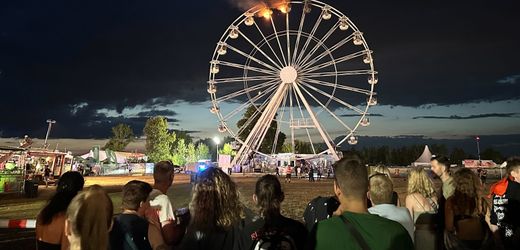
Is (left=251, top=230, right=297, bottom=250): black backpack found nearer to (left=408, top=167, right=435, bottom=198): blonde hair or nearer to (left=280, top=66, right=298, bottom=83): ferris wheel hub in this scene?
(left=408, top=167, right=435, bottom=198): blonde hair

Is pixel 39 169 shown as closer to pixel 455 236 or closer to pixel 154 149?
pixel 455 236

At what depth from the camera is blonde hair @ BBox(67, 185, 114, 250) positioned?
2.65 m

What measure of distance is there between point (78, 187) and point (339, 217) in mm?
2977

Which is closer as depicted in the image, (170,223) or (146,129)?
(170,223)

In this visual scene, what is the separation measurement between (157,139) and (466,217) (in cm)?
8356

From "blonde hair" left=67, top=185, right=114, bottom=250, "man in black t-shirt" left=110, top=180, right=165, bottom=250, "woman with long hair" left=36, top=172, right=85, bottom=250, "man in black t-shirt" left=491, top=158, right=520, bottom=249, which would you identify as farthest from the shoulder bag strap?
"man in black t-shirt" left=491, top=158, right=520, bottom=249

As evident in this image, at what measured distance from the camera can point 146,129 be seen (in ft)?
281

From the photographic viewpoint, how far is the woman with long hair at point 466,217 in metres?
5.07

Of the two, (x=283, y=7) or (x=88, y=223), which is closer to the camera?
(x=88, y=223)

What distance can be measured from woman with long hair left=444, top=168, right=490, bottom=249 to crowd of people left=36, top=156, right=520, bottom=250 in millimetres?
12

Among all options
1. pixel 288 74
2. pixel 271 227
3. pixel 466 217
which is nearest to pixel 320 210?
pixel 271 227

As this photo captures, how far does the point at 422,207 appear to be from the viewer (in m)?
5.39

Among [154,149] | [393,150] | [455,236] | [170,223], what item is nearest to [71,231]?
[170,223]

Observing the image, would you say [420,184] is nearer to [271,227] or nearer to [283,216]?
[283,216]
